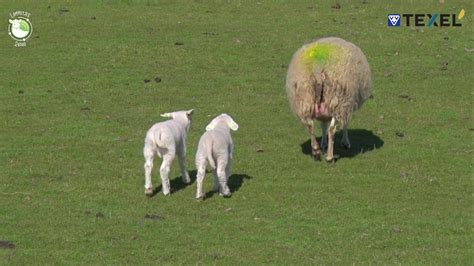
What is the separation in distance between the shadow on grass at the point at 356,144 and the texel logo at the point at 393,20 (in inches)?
343

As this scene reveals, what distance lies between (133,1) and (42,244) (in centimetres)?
1730

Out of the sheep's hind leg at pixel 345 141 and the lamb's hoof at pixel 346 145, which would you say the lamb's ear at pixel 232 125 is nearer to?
the sheep's hind leg at pixel 345 141

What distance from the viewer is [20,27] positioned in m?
25.4

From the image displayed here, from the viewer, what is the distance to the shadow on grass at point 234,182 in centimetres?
1377

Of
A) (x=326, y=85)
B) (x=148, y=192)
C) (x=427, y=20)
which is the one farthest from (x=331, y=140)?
(x=427, y=20)

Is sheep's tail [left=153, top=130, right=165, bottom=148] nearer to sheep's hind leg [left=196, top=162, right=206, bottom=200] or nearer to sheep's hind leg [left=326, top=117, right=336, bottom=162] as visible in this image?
sheep's hind leg [left=196, top=162, right=206, bottom=200]

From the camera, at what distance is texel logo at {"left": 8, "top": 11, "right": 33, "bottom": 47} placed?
24.5 meters

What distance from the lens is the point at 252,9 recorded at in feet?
90.1

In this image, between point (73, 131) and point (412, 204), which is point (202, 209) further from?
point (73, 131)

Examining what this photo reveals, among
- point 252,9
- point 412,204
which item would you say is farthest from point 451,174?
point 252,9

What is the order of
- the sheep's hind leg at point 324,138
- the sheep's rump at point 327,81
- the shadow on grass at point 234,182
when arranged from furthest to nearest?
the sheep's hind leg at point 324,138, the sheep's rump at point 327,81, the shadow on grass at point 234,182

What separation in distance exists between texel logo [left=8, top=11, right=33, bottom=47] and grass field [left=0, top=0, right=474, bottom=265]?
0.83ft

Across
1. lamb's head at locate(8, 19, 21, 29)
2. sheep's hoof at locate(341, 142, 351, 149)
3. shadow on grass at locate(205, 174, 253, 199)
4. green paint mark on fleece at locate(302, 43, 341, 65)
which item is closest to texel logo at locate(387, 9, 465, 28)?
sheep's hoof at locate(341, 142, 351, 149)

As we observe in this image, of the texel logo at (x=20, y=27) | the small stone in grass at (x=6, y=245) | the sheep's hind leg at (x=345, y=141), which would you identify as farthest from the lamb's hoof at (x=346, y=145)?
the texel logo at (x=20, y=27)
